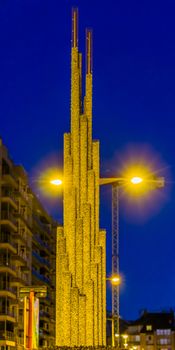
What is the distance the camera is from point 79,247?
1294 inches

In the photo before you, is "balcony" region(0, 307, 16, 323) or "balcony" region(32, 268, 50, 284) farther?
"balcony" region(32, 268, 50, 284)

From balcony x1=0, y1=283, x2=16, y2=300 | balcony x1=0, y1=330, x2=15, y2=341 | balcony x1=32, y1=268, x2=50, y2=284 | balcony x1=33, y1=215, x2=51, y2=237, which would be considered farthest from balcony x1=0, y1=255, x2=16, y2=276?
balcony x1=33, y1=215, x2=51, y2=237

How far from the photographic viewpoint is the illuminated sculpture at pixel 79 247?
32719 millimetres

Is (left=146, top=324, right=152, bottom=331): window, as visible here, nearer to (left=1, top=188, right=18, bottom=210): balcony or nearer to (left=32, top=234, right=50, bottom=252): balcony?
(left=32, top=234, right=50, bottom=252): balcony

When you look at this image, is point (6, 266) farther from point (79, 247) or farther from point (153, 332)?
point (153, 332)

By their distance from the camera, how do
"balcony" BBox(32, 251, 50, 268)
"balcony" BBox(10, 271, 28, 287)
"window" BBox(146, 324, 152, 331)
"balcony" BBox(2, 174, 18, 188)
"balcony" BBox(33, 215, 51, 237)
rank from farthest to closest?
"window" BBox(146, 324, 152, 331)
"balcony" BBox(33, 215, 51, 237)
"balcony" BBox(32, 251, 50, 268)
"balcony" BBox(10, 271, 28, 287)
"balcony" BBox(2, 174, 18, 188)

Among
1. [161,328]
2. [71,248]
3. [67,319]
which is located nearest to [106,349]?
[67,319]

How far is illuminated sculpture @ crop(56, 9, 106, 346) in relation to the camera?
32.7m

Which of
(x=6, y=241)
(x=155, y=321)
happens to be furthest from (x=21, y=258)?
(x=155, y=321)

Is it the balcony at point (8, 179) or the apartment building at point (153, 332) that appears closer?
the balcony at point (8, 179)

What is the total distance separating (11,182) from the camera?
84.7m

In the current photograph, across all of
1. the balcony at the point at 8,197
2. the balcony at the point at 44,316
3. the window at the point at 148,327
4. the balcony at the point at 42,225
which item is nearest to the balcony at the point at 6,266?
the balcony at the point at 8,197

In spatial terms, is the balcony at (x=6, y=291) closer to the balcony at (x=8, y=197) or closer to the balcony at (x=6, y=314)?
the balcony at (x=6, y=314)

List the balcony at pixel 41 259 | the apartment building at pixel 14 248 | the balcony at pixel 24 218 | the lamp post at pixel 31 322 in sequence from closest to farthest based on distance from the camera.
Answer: the lamp post at pixel 31 322
the apartment building at pixel 14 248
the balcony at pixel 24 218
the balcony at pixel 41 259
